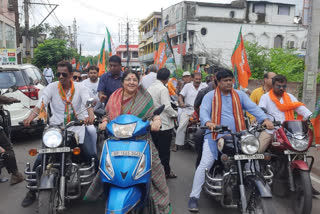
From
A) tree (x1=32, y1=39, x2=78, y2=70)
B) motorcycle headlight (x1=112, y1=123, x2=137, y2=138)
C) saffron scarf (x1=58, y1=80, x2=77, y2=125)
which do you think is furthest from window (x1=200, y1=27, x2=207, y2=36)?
motorcycle headlight (x1=112, y1=123, x2=137, y2=138)

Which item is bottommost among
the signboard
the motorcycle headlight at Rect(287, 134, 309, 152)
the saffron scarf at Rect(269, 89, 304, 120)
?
the motorcycle headlight at Rect(287, 134, 309, 152)

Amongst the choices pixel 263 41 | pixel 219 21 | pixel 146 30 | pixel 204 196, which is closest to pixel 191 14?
pixel 219 21

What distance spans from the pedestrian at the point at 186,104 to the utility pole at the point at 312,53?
2.34 m

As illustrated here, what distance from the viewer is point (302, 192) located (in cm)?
368

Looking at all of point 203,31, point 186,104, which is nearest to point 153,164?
point 186,104

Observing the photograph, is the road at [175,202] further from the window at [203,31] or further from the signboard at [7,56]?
the window at [203,31]

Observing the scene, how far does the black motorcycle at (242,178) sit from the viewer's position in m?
3.11

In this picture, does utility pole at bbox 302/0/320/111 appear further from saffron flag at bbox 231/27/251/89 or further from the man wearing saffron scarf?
the man wearing saffron scarf

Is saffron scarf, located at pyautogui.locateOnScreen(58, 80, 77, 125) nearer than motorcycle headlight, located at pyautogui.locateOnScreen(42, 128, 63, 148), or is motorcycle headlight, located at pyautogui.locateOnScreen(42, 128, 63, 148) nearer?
motorcycle headlight, located at pyautogui.locateOnScreen(42, 128, 63, 148)

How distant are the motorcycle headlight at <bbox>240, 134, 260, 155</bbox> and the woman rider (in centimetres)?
90

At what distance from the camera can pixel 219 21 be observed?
33875 mm

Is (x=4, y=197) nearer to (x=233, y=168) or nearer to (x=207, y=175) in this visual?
(x=207, y=175)

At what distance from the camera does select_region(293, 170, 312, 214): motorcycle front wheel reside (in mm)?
3545

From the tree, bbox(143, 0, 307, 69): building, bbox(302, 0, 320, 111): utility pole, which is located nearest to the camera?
bbox(302, 0, 320, 111): utility pole
